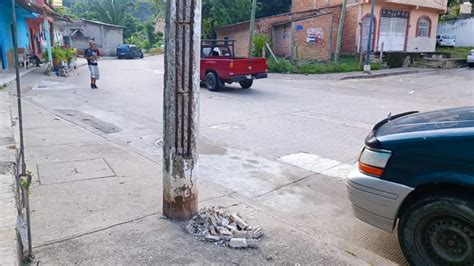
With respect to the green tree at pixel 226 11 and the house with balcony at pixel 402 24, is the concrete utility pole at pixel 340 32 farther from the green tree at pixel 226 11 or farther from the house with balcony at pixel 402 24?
the green tree at pixel 226 11

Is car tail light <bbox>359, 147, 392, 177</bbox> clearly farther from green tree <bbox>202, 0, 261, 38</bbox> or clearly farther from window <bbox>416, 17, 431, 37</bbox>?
window <bbox>416, 17, 431, 37</bbox>

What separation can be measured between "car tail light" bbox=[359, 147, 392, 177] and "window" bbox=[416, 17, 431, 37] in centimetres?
3215

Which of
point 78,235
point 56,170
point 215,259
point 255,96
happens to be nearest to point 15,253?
point 78,235

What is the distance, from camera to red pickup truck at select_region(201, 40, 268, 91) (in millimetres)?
14633

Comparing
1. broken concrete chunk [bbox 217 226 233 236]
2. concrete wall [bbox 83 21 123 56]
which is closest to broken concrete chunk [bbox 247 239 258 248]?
broken concrete chunk [bbox 217 226 233 236]

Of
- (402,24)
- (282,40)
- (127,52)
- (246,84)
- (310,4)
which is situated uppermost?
(310,4)

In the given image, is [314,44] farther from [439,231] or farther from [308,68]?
[439,231]

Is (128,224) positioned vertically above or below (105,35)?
below

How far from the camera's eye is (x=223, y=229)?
12.2 ft

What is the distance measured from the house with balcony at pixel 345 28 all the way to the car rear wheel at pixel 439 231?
2377 cm

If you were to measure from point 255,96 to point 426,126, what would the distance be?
10669mm

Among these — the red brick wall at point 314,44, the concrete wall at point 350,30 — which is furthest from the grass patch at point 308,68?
the concrete wall at point 350,30

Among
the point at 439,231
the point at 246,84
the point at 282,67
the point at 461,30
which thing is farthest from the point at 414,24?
the point at 439,231

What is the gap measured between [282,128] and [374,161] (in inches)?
220
